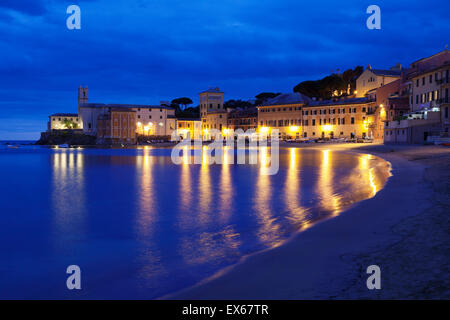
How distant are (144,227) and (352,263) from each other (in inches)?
295

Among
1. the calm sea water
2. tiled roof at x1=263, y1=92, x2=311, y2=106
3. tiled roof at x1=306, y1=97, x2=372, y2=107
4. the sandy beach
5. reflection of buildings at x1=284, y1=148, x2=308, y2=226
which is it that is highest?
tiled roof at x1=263, y1=92, x2=311, y2=106

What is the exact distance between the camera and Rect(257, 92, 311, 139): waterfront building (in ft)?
Result: 325

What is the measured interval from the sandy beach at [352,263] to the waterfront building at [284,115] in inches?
3496

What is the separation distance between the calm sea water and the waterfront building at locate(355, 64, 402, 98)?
213 ft

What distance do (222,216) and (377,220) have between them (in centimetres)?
561

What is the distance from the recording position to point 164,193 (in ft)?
69.0

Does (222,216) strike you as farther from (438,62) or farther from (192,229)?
(438,62)

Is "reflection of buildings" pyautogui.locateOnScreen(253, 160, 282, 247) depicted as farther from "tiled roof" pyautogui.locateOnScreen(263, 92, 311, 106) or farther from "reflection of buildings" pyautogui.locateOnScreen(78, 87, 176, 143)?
"reflection of buildings" pyautogui.locateOnScreen(78, 87, 176, 143)

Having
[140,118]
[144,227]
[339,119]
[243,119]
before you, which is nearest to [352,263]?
[144,227]

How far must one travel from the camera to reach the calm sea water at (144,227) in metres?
7.77

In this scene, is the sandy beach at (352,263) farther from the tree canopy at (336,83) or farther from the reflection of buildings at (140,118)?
the reflection of buildings at (140,118)

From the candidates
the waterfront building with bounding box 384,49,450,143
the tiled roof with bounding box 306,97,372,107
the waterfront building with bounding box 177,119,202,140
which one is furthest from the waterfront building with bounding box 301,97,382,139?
the waterfront building with bounding box 177,119,202,140

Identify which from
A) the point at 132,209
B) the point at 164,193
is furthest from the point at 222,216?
the point at 164,193

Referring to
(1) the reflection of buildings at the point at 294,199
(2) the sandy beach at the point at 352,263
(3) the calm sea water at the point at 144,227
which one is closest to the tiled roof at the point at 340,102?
(1) the reflection of buildings at the point at 294,199
